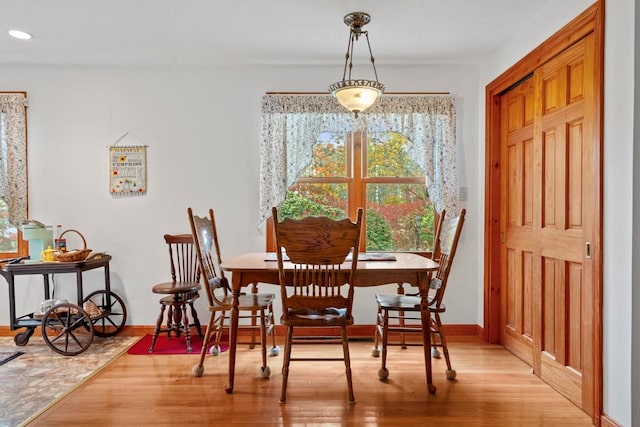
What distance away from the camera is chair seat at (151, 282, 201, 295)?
3180mm

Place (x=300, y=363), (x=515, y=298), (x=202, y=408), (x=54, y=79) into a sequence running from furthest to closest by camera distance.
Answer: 1. (x=54, y=79)
2. (x=515, y=298)
3. (x=300, y=363)
4. (x=202, y=408)

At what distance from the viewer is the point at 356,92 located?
2.49 metres

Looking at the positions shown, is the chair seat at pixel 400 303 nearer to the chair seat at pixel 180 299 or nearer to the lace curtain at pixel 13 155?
the chair seat at pixel 180 299

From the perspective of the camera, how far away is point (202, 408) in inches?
91.3

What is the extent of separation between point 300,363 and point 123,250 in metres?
1.97

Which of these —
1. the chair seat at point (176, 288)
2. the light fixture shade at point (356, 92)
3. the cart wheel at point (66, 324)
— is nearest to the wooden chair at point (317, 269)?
the light fixture shade at point (356, 92)

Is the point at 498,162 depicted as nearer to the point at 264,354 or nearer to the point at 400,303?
the point at 400,303

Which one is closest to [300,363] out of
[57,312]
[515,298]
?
[515,298]

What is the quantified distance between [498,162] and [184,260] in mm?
2894

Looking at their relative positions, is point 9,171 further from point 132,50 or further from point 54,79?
point 132,50

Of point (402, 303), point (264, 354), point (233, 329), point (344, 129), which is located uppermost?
point (344, 129)

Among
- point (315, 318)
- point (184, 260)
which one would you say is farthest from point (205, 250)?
point (315, 318)

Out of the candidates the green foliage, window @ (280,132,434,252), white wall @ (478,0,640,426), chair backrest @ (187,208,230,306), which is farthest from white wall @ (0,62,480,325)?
white wall @ (478,0,640,426)

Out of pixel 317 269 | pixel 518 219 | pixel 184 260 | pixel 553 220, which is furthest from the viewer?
pixel 184 260
